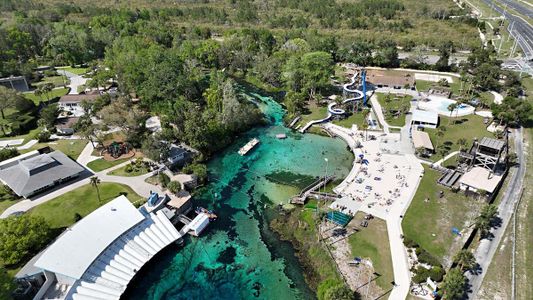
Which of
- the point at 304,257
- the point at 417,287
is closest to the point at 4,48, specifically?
the point at 304,257

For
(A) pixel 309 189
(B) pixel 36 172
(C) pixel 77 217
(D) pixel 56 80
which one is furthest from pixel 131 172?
(D) pixel 56 80

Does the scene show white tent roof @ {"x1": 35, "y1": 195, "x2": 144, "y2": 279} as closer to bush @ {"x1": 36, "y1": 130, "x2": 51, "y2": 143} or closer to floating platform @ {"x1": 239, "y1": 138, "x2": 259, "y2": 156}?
floating platform @ {"x1": 239, "y1": 138, "x2": 259, "y2": 156}

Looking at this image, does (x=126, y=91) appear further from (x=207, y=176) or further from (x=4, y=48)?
(x=4, y=48)

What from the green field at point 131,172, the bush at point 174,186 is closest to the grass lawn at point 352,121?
the bush at point 174,186

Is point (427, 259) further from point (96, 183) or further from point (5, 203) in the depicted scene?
point (5, 203)

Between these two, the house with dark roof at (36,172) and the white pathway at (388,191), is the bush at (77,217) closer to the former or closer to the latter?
the house with dark roof at (36,172)

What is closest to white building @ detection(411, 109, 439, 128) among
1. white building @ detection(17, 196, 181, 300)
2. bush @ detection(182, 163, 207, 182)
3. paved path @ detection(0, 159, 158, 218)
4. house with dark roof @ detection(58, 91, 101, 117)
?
bush @ detection(182, 163, 207, 182)
